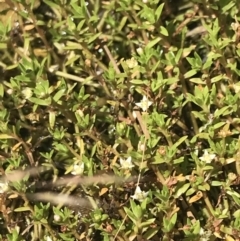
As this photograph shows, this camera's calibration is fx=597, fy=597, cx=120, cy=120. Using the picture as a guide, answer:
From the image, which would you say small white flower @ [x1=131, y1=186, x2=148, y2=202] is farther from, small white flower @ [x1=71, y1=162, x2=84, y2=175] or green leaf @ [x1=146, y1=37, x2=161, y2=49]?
green leaf @ [x1=146, y1=37, x2=161, y2=49]

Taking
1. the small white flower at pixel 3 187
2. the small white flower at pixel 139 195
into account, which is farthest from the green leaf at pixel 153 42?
the small white flower at pixel 3 187

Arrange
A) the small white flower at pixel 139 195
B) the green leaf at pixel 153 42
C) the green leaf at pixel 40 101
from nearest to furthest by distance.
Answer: the small white flower at pixel 139 195 < the green leaf at pixel 40 101 < the green leaf at pixel 153 42

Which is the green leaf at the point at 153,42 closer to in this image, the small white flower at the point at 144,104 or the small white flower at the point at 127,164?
the small white flower at the point at 144,104

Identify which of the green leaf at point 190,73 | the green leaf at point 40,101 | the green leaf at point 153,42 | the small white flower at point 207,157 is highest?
the green leaf at point 153,42

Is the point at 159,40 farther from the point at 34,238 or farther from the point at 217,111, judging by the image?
the point at 34,238

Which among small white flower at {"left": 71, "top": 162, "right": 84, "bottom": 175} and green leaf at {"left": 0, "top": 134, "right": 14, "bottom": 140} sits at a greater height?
green leaf at {"left": 0, "top": 134, "right": 14, "bottom": 140}

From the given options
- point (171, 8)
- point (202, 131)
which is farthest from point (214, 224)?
point (171, 8)

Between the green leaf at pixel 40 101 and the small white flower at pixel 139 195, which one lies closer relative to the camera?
the small white flower at pixel 139 195

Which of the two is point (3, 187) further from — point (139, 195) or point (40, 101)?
point (139, 195)

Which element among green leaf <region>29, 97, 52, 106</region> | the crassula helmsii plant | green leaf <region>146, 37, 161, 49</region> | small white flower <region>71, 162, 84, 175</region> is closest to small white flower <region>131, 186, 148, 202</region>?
the crassula helmsii plant

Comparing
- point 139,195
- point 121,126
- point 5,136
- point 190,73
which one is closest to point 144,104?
point 121,126

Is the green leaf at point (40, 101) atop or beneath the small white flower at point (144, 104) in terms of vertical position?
atop
